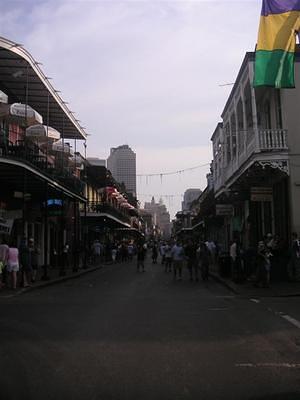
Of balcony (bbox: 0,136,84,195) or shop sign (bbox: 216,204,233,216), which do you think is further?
shop sign (bbox: 216,204,233,216)

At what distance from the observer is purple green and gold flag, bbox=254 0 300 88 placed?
59.2 ft

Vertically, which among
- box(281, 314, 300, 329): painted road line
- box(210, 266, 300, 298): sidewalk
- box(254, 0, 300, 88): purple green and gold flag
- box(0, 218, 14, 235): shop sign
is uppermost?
box(254, 0, 300, 88): purple green and gold flag

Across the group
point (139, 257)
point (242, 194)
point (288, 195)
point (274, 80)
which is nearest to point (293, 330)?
point (274, 80)

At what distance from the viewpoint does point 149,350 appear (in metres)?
8.49

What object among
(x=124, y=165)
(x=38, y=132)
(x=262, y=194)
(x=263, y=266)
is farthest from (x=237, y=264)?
(x=124, y=165)

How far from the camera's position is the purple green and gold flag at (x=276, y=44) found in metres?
18.0

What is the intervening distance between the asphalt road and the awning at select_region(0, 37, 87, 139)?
11.8 m

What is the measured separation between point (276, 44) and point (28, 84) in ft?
43.4

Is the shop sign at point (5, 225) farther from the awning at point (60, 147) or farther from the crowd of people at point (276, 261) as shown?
the crowd of people at point (276, 261)

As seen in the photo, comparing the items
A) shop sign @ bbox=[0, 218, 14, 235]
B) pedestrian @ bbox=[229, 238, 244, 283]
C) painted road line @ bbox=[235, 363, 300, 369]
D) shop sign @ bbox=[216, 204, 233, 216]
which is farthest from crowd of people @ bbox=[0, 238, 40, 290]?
painted road line @ bbox=[235, 363, 300, 369]

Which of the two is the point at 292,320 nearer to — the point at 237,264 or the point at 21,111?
the point at 237,264

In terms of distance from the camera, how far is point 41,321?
11.6m

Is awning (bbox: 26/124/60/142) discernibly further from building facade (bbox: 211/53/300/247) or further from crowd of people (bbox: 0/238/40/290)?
building facade (bbox: 211/53/300/247)

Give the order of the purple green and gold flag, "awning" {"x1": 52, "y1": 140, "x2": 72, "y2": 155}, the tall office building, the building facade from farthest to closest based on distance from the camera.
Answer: the tall office building, "awning" {"x1": 52, "y1": 140, "x2": 72, "y2": 155}, the building facade, the purple green and gold flag
